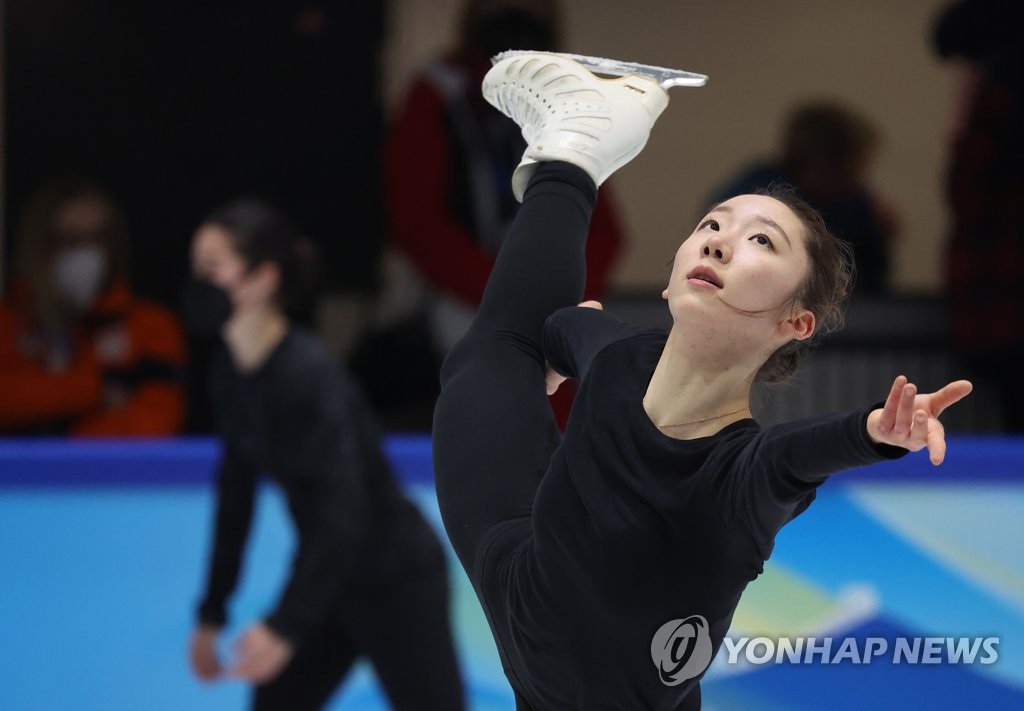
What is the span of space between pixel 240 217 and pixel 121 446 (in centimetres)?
49

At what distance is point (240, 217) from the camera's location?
2.79 m

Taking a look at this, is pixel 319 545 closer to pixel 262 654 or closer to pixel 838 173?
pixel 262 654

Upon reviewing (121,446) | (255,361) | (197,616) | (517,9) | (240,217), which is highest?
(517,9)

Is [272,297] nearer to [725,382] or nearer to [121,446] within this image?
[121,446]

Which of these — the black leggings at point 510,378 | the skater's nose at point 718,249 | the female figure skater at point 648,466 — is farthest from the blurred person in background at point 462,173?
the skater's nose at point 718,249

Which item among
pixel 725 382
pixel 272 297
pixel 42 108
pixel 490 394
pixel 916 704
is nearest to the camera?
pixel 725 382

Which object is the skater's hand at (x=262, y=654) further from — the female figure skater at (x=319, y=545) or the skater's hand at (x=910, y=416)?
the skater's hand at (x=910, y=416)

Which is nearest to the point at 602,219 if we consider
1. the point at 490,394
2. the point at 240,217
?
the point at 240,217

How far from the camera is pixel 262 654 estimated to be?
2.59m

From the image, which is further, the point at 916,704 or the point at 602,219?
the point at 602,219

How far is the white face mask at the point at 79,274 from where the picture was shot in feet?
10.9

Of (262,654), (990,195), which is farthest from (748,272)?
(990,195)

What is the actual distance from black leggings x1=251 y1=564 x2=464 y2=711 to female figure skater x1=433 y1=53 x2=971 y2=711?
0.74 metres

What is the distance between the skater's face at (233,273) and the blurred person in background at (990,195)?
68.7 inches
